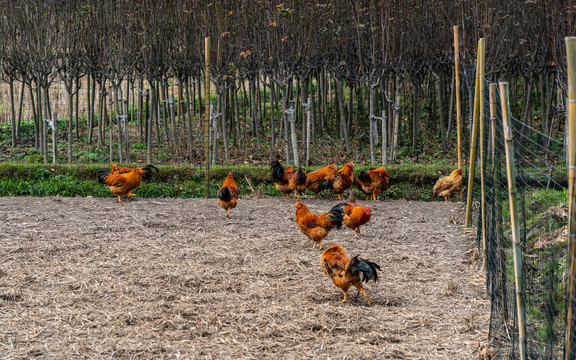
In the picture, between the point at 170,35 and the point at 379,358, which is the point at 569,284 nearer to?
the point at 379,358

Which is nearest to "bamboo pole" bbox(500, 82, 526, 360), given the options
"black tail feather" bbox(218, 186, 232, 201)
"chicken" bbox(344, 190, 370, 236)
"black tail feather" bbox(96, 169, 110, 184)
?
"chicken" bbox(344, 190, 370, 236)

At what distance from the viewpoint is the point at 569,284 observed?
2787mm

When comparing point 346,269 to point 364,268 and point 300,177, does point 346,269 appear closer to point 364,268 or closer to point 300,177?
point 364,268

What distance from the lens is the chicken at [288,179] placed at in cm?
1143

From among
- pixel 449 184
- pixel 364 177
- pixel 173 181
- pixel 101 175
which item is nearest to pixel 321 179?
pixel 364 177

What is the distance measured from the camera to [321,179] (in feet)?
37.8

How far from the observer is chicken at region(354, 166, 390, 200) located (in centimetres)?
1141

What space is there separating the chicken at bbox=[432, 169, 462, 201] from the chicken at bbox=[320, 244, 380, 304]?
19.5ft

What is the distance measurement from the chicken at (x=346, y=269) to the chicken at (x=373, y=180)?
5641mm

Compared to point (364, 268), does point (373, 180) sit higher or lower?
higher

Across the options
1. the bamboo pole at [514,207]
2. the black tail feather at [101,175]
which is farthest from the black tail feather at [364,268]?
the black tail feather at [101,175]

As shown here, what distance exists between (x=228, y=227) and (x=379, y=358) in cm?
531

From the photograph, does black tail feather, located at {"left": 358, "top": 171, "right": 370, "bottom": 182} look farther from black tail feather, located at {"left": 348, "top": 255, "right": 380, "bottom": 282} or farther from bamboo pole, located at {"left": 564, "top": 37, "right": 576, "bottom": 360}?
bamboo pole, located at {"left": 564, "top": 37, "right": 576, "bottom": 360}

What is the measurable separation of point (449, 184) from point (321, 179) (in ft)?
8.19
